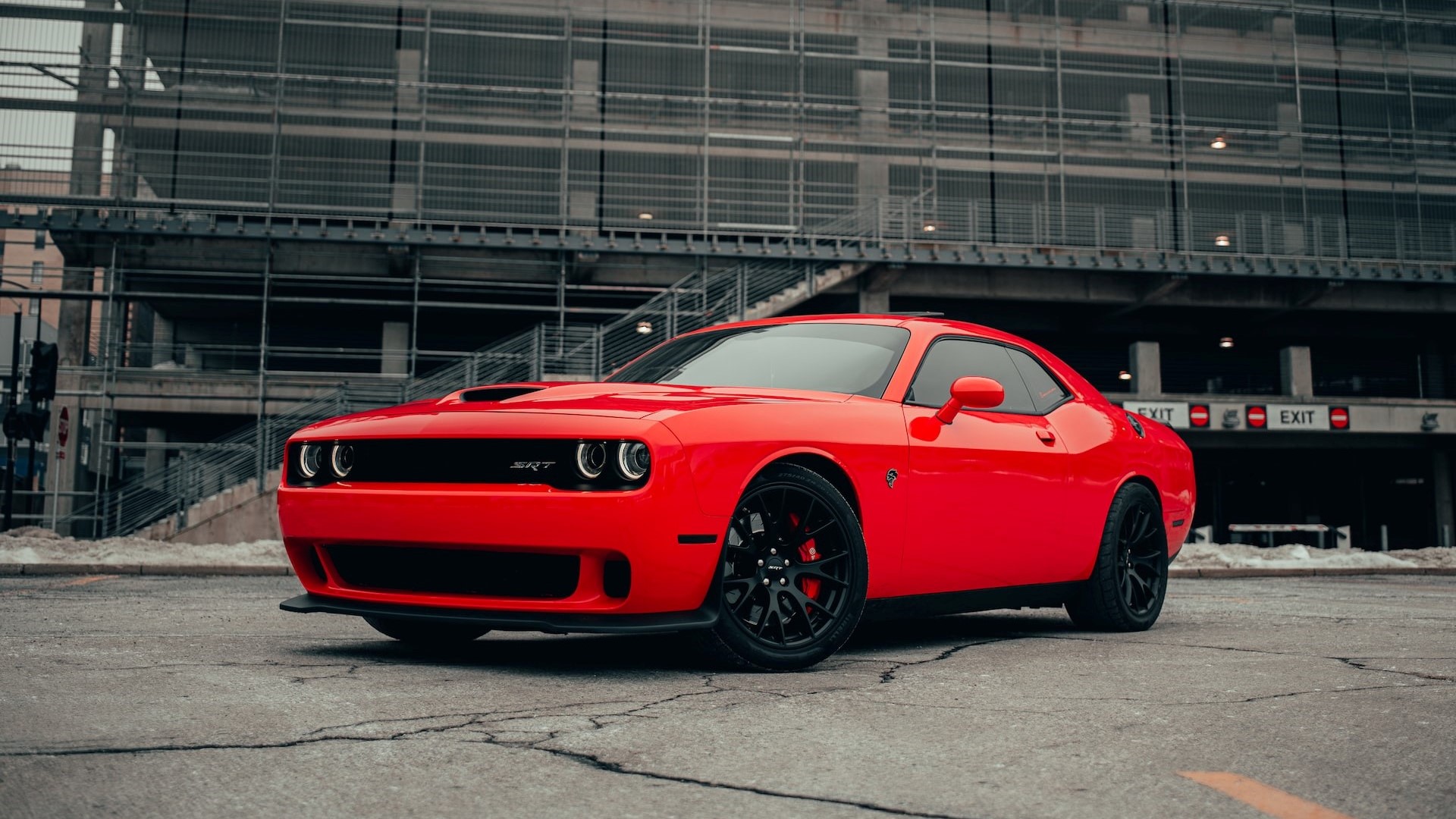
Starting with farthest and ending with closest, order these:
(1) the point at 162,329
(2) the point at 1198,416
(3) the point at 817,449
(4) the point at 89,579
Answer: (1) the point at 162,329 < (2) the point at 1198,416 < (4) the point at 89,579 < (3) the point at 817,449

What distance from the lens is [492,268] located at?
2598 centimetres

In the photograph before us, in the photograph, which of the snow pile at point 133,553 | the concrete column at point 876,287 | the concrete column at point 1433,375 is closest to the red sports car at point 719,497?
the snow pile at point 133,553

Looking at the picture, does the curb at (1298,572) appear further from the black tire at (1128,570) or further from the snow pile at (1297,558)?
the black tire at (1128,570)

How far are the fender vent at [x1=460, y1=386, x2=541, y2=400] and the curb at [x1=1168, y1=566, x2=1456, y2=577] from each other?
29.3 feet

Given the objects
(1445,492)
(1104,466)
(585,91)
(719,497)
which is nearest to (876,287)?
(585,91)

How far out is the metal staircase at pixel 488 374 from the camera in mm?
20594

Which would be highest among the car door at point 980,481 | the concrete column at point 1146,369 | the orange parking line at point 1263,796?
the concrete column at point 1146,369

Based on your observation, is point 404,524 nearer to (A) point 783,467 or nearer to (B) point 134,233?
(A) point 783,467

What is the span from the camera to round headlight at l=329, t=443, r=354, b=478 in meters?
4.86

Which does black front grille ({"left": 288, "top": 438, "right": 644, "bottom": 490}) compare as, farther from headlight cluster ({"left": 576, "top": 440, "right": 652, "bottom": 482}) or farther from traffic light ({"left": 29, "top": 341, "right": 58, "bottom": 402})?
traffic light ({"left": 29, "top": 341, "right": 58, "bottom": 402})

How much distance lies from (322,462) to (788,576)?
1.79 m

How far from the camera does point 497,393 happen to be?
5.00 metres

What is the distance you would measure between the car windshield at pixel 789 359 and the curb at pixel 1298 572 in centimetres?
772

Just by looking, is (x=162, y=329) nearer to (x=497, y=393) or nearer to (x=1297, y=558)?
(x=1297, y=558)
